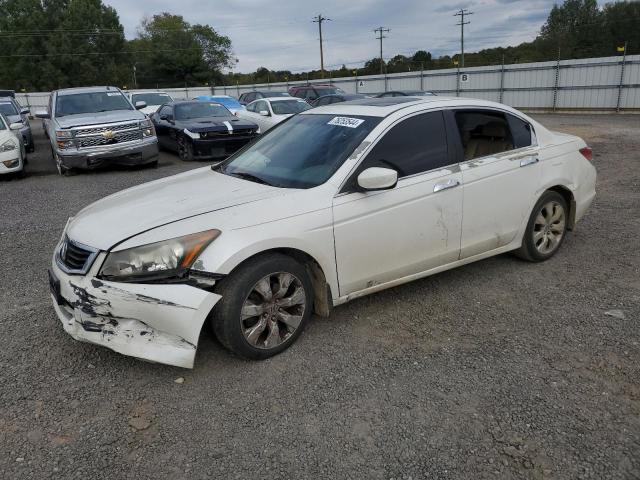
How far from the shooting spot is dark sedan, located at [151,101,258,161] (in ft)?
39.3

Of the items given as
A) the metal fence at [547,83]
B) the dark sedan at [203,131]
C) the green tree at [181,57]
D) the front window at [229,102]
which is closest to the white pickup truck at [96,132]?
the dark sedan at [203,131]

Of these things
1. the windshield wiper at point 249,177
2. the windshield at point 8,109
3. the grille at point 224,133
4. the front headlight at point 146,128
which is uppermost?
the windshield at point 8,109

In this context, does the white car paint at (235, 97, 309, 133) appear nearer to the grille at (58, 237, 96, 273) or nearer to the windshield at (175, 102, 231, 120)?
the windshield at (175, 102, 231, 120)

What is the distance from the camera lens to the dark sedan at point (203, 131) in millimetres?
11977

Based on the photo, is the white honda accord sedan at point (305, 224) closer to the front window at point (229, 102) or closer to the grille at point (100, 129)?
the grille at point (100, 129)

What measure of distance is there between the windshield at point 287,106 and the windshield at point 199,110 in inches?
65.2

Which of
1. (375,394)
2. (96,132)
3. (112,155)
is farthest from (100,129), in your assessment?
(375,394)

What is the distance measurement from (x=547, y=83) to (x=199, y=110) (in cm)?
1930

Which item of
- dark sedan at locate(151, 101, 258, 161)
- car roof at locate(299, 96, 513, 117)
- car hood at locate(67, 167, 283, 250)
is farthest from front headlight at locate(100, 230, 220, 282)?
dark sedan at locate(151, 101, 258, 161)

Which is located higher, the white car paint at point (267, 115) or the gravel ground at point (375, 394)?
the white car paint at point (267, 115)

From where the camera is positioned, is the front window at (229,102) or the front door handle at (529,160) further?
the front window at (229,102)

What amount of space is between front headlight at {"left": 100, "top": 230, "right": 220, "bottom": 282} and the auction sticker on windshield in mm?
1576

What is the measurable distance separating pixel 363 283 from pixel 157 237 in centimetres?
147

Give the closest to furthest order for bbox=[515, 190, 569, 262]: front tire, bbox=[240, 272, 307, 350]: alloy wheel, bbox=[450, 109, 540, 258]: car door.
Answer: bbox=[240, 272, 307, 350]: alloy wheel → bbox=[450, 109, 540, 258]: car door → bbox=[515, 190, 569, 262]: front tire
